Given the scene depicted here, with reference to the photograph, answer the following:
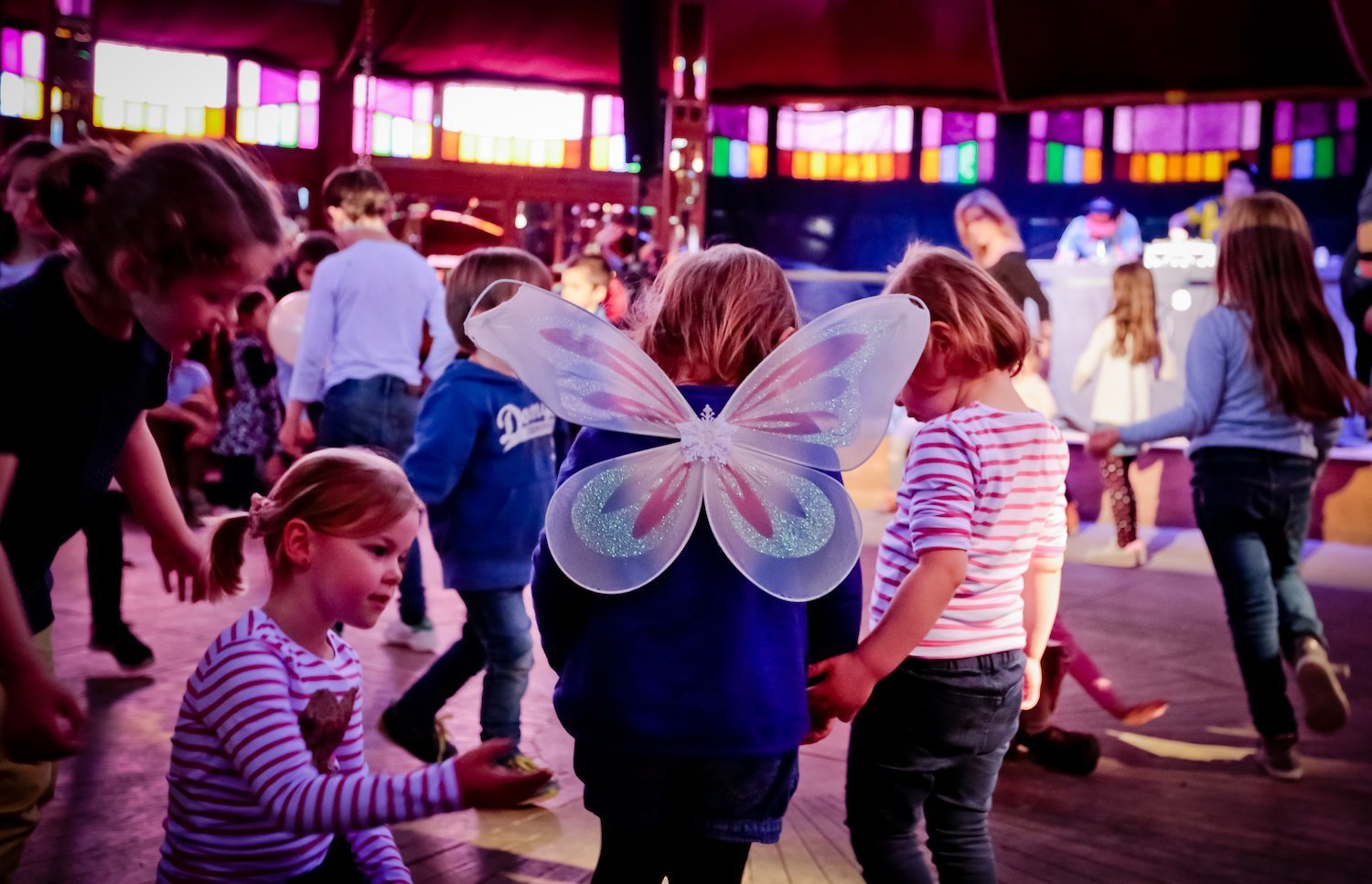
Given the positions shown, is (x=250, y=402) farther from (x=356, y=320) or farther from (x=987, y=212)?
(x=987, y=212)

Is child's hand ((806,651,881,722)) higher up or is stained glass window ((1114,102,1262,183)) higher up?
stained glass window ((1114,102,1262,183))

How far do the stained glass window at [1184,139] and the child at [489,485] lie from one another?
34.4 feet

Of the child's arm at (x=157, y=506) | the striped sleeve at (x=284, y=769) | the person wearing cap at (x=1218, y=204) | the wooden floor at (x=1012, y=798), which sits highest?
the person wearing cap at (x=1218, y=204)

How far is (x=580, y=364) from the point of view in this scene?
150 centimetres

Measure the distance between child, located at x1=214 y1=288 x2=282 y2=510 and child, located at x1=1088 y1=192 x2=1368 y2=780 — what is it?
4.59 meters

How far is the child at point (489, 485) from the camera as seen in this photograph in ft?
8.85

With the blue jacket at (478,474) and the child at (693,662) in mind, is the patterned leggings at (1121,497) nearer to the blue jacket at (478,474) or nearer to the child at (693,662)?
the blue jacket at (478,474)

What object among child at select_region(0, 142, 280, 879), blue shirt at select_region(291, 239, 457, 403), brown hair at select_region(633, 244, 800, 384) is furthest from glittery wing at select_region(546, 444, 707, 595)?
blue shirt at select_region(291, 239, 457, 403)

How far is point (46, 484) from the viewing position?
1479 millimetres

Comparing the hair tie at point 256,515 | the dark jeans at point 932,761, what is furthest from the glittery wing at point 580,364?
the dark jeans at point 932,761

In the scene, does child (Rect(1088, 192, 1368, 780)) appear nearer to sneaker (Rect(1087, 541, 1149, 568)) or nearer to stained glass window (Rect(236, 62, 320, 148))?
sneaker (Rect(1087, 541, 1149, 568))

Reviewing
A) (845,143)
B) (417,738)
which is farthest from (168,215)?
(845,143)

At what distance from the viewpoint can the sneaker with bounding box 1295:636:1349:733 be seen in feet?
10.2

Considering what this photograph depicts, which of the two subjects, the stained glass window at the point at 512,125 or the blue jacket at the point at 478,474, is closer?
the blue jacket at the point at 478,474
